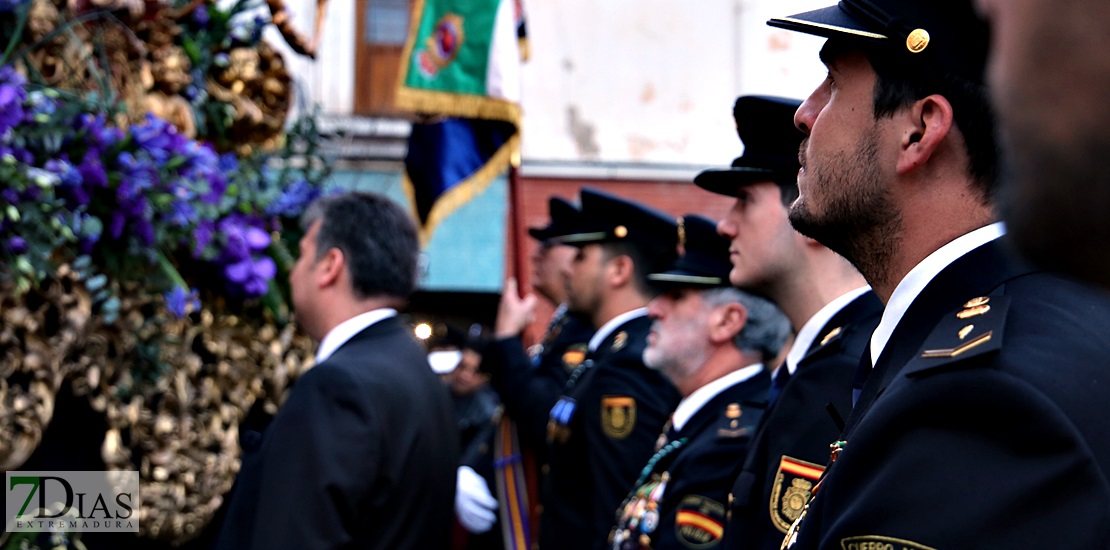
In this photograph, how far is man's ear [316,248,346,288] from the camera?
3.22 meters

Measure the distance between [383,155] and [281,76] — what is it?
561 centimetres

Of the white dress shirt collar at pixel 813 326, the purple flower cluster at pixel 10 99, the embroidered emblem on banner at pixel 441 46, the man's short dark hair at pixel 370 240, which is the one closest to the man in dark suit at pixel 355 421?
the man's short dark hair at pixel 370 240

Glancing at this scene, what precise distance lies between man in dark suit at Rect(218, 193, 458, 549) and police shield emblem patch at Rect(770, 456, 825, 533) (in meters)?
1.08

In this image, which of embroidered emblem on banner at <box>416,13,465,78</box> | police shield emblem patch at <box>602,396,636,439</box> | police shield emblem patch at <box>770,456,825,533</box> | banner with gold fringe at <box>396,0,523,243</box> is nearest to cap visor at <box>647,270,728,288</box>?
police shield emblem patch at <box>602,396,636,439</box>

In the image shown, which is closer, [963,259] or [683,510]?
[963,259]

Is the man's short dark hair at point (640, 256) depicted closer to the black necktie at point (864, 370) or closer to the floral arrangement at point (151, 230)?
the floral arrangement at point (151, 230)

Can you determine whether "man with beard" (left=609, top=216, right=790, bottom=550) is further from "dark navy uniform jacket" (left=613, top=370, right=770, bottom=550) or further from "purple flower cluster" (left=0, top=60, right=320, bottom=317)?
"purple flower cluster" (left=0, top=60, right=320, bottom=317)

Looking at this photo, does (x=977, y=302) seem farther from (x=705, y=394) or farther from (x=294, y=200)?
(x=294, y=200)

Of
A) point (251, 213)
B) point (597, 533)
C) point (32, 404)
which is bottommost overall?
point (597, 533)

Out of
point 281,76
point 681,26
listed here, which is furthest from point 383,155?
point 281,76

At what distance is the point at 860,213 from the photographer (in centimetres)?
154

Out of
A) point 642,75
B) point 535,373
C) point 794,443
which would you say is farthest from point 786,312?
point 642,75

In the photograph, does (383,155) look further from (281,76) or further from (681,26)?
(281,76)

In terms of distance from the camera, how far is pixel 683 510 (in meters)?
2.80
